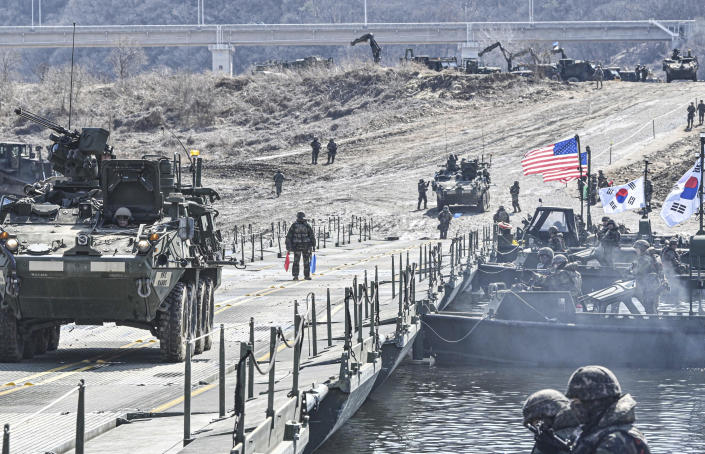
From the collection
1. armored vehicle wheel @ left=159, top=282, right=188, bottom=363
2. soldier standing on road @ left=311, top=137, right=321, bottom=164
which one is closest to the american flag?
armored vehicle wheel @ left=159, top=282, right=188, bottom=363

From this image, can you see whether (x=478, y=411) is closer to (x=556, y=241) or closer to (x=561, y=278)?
(x=561, y=278)

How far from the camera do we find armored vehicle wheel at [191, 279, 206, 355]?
66.8ft

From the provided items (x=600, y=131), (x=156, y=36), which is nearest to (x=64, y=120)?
(x=156, y=36)

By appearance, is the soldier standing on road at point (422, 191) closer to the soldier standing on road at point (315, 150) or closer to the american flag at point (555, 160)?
the soldier standing on road at point (315, 150)

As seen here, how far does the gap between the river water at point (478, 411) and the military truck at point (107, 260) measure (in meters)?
3.23

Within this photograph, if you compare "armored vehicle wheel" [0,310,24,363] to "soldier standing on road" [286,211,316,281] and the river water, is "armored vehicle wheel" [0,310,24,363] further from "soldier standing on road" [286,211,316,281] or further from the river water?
"soldier standing on road" [286,211,316,281]

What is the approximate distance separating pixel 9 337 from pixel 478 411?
6813 millimetres

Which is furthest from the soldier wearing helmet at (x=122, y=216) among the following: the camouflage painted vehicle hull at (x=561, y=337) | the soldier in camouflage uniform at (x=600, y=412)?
the soldier in camouflage uniform at (x=600, y=412)

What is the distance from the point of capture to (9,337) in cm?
1897

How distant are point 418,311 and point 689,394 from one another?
545cm

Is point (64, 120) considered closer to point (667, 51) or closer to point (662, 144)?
point (662, 144)

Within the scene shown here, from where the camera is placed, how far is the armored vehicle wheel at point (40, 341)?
66.3 ft

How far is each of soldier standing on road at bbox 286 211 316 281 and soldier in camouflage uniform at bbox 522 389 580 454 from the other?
24.5 meters

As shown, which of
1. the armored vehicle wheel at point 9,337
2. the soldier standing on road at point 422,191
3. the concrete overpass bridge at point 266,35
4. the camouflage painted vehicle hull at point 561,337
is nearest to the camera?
the armored vehicle wheel at point 9,337
